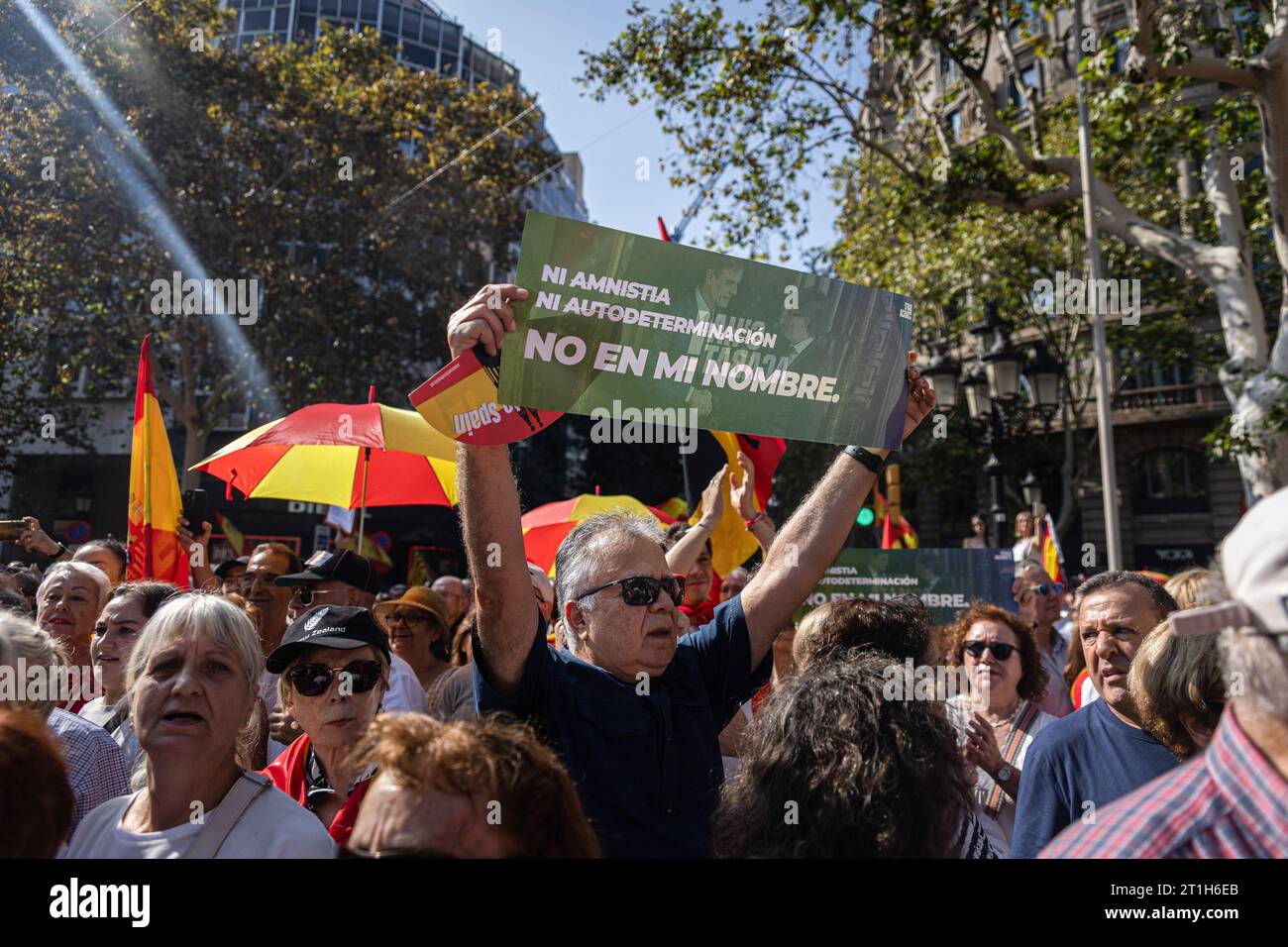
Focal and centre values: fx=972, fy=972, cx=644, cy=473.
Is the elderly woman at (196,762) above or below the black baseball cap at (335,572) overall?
below

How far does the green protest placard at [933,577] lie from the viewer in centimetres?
596

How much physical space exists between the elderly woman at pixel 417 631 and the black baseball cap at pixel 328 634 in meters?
1.87

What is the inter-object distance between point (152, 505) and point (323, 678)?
111 inches

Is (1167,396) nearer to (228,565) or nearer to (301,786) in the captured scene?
(228,565)

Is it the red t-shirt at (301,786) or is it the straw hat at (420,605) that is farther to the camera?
the straw hat at (420,605)

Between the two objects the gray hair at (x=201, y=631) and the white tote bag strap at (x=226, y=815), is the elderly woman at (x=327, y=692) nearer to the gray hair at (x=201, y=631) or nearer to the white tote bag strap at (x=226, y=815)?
the gray hair at (x=201, y=631)

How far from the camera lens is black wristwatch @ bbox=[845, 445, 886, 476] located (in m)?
3.08

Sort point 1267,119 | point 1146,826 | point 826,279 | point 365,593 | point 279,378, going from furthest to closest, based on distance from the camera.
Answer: point 279,378, point 1267,119, point 365,593, point 826,279, point 1146,826

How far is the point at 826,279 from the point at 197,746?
7.10 ft

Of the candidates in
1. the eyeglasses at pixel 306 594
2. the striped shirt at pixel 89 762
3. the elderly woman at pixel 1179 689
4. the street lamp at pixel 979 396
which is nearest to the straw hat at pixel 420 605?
the eyeglasses at pixel 306 594
